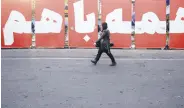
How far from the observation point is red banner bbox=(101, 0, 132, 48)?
16469 mm

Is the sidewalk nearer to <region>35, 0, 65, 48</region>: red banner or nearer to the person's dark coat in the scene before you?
<region>35, 0, 65, 48</region>: red banner

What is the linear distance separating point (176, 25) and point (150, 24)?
3.56ft

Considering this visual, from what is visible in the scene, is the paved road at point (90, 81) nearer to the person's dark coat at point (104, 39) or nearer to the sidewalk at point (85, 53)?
the sidewalk at point (85, 53)

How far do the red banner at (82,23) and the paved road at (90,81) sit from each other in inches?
71.6

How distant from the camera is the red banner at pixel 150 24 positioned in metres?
16.4

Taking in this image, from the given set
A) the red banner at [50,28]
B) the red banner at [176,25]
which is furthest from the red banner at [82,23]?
the red banner at [176,25]

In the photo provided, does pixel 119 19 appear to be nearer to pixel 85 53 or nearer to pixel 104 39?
pixel 85 53

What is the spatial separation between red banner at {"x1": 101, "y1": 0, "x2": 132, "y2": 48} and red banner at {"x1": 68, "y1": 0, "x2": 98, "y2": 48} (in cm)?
55

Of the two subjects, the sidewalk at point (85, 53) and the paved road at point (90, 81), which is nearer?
the paved road at point (90, 81)

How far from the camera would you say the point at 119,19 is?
1656 cm

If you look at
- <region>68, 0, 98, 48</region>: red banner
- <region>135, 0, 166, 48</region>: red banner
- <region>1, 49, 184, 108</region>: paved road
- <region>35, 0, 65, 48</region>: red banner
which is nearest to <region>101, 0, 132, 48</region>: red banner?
<region>135, 0, 166, 48</region>: red banner

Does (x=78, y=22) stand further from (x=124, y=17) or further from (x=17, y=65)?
(x=17, y=65)

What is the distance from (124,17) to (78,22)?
1969 millimetres

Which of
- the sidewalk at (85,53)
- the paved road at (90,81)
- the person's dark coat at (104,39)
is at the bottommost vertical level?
the paved road at (90,81)
